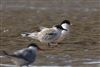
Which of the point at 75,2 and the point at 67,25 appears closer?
the point at 67,25

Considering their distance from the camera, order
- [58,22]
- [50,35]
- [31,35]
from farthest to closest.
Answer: [58,22]
[31,35]
[50,35]

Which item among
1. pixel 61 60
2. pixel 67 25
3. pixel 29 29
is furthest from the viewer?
pixel 29 29

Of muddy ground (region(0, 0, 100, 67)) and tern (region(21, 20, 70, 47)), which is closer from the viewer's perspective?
muddy ground (region(0, 0, 100, 67))

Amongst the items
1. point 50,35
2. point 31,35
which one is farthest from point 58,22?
point 50,35

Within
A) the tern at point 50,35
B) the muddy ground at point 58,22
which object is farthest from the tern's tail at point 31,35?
the muddy ground at point 58,22

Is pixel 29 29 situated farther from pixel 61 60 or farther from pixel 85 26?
pixel 61 60

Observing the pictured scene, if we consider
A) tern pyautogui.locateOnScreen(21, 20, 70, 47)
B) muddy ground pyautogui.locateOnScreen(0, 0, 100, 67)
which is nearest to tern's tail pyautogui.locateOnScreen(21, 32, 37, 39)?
tern pyautogui.locateOnScreen(21, 20, 70, 47)

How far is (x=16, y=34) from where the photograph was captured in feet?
48.6

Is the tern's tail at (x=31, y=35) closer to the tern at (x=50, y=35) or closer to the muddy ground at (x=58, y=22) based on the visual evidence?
the tern at (x=50, y=35)

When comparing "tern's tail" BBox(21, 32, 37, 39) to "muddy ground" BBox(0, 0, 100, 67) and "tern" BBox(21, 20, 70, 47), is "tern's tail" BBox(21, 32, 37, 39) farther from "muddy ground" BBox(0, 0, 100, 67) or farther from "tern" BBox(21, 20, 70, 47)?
"muddy ground" BBox(0, 0, 100, 67)

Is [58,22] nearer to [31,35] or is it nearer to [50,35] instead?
[31,35]

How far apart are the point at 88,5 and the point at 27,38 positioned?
10388mm

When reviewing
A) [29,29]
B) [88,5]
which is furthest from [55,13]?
[29,29]

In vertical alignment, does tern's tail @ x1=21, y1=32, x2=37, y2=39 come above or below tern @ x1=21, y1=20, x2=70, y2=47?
above
